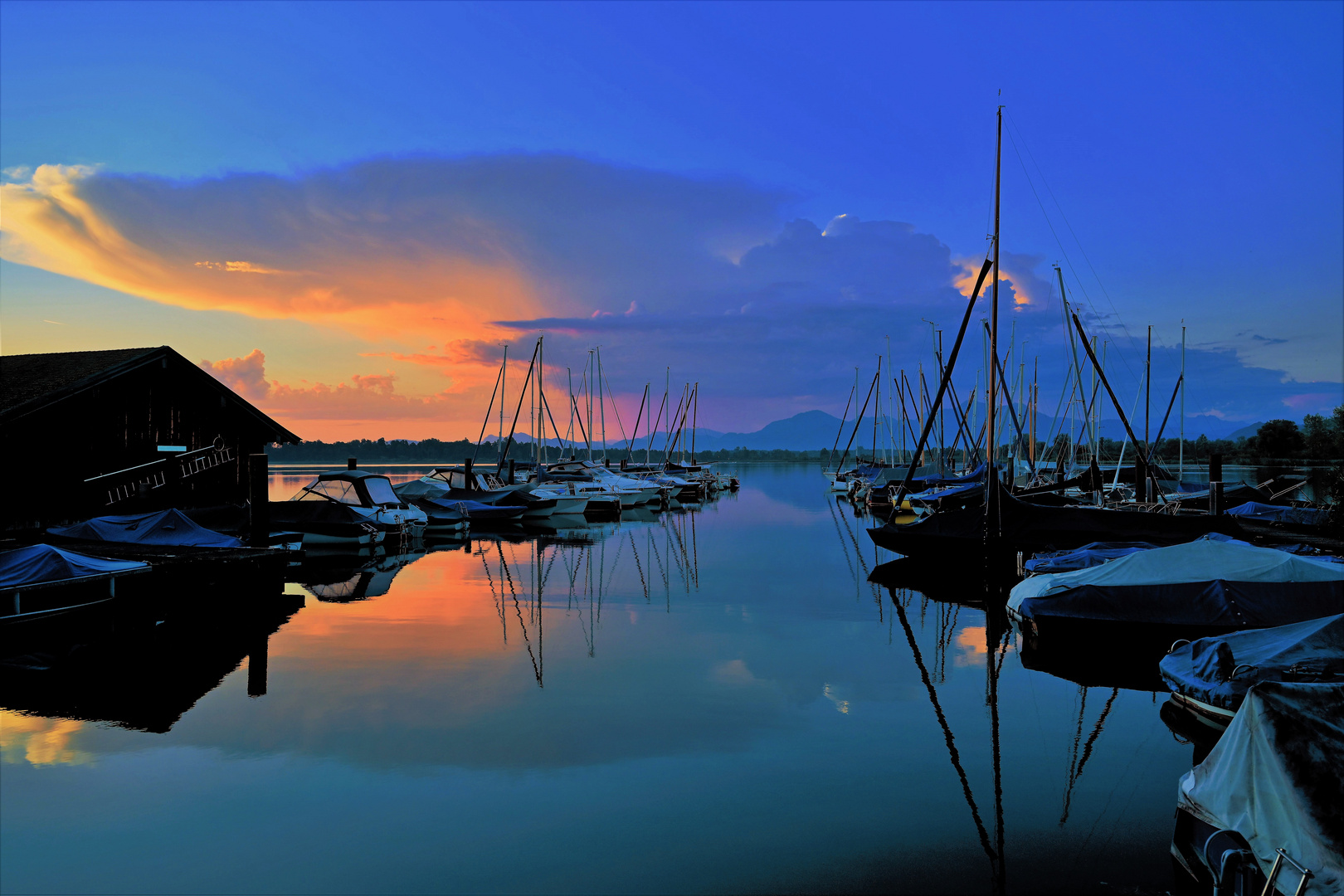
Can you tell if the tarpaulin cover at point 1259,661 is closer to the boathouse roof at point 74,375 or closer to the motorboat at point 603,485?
the boathouse roof at point 74,375

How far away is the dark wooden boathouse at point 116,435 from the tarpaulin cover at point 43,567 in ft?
24.5

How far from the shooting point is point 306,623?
60.5 ft

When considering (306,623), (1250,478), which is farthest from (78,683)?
(1250,478)

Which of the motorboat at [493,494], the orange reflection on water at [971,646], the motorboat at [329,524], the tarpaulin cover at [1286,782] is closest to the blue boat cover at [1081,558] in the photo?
the orange reflection on water at [971,646]

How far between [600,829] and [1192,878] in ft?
17.3

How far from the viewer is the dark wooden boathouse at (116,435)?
901 inches

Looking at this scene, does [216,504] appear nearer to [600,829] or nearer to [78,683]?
[78,683]

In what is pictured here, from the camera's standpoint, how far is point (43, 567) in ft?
51.4

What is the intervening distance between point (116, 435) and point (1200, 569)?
97.4 ft

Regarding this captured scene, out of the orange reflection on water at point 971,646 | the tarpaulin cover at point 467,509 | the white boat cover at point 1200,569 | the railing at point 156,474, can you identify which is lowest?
the orange reflection on water at point 971,646

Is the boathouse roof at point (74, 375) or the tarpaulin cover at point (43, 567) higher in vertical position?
the boathouse roof at point (74, 375)

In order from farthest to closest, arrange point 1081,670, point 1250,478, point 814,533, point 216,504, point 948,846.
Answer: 1. point 1250,478
2. point 814,533
3. point 216,504
4. point 1081,670
5. point 948,846

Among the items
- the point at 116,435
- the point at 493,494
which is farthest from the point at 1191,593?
the point at 493,494

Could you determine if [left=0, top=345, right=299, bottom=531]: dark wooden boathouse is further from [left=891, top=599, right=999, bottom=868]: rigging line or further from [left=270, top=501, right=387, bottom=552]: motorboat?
[left=891, top=599, right=999, bottom=868]: rigging line
